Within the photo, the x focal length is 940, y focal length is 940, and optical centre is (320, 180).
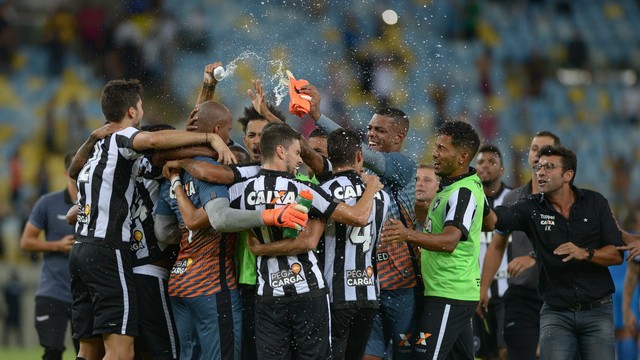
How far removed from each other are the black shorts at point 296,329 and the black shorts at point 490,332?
384cm

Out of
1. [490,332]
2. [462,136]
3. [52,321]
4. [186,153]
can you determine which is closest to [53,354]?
[52,321]

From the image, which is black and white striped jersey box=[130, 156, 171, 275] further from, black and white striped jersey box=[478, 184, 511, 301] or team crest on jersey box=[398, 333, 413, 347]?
black and white striped jersey box=[478, 184, 511, 301]

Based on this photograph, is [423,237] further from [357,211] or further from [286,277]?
[286,277]

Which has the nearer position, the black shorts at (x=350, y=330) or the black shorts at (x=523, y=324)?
the black shorts at (x=350, y=330)

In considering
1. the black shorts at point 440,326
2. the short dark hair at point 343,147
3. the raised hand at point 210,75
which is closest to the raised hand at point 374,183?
the short dark hair at point 343,147

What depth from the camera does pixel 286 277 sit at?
659 centimetres

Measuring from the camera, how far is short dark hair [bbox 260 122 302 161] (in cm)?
666

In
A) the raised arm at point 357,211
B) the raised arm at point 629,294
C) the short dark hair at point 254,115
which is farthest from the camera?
the raised arm at point 629,294

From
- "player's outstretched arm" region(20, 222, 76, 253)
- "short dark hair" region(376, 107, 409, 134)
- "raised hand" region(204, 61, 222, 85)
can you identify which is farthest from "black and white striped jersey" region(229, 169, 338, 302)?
"player's outstretched arm" region(20, 222, 76, 253)

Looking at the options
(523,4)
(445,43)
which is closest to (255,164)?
(445,43)

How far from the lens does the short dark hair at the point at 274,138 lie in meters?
6.66

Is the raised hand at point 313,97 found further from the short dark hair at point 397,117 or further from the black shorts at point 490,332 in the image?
the black shorts at point 490,332

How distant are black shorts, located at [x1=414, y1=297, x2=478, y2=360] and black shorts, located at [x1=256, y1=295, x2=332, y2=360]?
1005mm

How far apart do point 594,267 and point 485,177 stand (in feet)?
7.67
